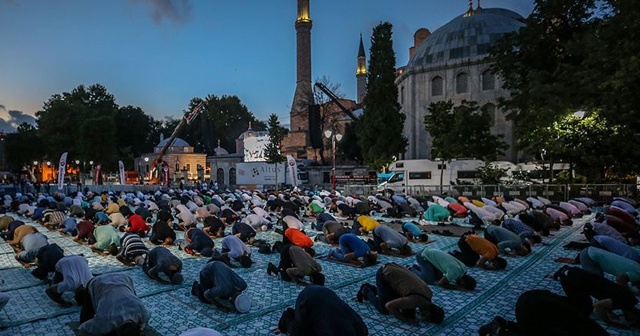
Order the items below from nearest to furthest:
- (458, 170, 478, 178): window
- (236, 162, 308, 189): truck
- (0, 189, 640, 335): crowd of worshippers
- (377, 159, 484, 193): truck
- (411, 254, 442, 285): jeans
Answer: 1. (0, 189, 640, 335): crowd of worshippers
2. (411, 254, 442, 285): jeans
3. (458, 170, 478, 178): window
4. (377, 159, 484, 193): truck
5. (236, 162, 308, 189): truck

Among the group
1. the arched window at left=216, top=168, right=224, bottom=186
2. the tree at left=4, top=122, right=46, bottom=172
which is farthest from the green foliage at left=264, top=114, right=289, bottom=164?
the tree at left=4, top=122, right=46, bottom=172

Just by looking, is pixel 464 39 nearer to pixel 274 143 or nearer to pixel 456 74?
pixel 456 74

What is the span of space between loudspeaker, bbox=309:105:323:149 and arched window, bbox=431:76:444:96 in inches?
670

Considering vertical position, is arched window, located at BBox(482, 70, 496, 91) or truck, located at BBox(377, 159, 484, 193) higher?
arched window, located at BBox(482, 70, 496, 91)

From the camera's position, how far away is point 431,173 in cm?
2642

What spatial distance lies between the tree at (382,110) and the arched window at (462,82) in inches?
224

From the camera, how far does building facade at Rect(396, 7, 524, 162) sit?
31.3 meters

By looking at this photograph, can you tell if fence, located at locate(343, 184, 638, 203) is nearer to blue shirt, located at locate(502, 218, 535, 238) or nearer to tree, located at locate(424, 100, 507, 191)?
tree, located at locate(424, 100, 507, 191)

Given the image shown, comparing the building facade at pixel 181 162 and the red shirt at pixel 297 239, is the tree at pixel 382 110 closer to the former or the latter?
the red shirt at pixel 297 239

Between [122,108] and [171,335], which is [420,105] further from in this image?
[122,108]

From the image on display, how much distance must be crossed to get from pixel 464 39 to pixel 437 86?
4.34 meters

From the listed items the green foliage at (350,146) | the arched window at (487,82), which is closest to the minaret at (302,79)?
the green foliage at (350,146)

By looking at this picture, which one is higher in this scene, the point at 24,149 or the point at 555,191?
the point at 24,149

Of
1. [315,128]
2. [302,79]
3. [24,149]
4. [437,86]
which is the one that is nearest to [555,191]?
[437,86]
